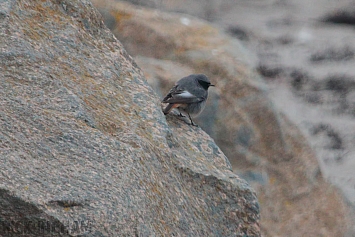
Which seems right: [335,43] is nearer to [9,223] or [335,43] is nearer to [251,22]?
[251,22]

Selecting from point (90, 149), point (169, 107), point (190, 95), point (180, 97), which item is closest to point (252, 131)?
point (190, 95)

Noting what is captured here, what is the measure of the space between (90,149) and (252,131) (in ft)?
16.7

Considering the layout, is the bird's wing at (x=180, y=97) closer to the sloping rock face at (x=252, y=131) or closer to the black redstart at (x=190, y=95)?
the black redstart at (x=190, y=95)

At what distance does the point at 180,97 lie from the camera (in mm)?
8336

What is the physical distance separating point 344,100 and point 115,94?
414 inches

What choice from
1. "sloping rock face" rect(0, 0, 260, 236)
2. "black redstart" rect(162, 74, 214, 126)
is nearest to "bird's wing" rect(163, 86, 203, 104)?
"black redstart" rect(162, 74, 214, 126)

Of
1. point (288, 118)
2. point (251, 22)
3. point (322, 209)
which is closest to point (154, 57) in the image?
point (288, 118)

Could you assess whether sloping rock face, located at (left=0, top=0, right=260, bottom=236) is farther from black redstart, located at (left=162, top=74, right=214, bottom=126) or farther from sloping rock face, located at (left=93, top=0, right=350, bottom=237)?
sloping rock face, located at (left=93, top=0, right=350, bottom=237)

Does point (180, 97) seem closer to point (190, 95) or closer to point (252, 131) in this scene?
point (190, 95)

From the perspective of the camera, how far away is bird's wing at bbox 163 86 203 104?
320 inches

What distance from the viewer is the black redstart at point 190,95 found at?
8.33 meters

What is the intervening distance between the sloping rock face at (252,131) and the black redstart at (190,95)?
2.98ft

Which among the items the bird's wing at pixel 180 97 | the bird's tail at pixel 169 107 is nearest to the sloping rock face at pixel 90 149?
the bird's tail at pixel 169 107

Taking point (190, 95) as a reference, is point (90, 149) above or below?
above
